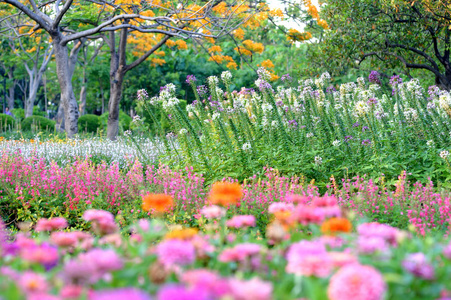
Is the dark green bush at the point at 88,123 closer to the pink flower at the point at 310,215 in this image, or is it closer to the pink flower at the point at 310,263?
the pink flower at the point at 310,215

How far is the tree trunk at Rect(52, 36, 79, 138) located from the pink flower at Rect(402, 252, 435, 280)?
10196 mm

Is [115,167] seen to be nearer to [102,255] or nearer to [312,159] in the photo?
[312,159]

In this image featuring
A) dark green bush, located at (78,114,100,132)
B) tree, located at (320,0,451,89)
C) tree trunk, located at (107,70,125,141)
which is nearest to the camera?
tree, located at (320,0,451,89)

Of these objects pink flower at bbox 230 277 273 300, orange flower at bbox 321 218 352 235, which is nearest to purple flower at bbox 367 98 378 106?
orange flower at bbox 321 218 352 235

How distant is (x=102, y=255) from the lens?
1153mm

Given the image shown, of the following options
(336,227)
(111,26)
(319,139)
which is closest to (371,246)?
(336,227)

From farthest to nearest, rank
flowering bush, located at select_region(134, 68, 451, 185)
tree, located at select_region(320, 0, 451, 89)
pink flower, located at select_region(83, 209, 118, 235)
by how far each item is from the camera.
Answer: tree, located at select_region(320, 0, 451, 89)
flowering bush, located at select_region(134, 68, 451, 185)
pink flower, located at select_region(83, 209, 118, 235)

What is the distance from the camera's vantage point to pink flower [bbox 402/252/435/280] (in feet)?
3.95

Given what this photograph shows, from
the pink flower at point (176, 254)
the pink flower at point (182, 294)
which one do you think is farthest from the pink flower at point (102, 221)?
the pink flower at point (182, 294)

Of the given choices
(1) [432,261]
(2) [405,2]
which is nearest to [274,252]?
(1) [432,261]

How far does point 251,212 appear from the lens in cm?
389

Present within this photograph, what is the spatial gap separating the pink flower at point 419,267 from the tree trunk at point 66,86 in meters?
10.2

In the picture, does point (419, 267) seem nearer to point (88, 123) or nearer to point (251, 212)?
point (251, 212)

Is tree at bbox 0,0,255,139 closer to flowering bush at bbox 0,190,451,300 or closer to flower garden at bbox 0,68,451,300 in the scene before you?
flower garden at bbox 0,68,451,300
